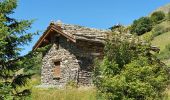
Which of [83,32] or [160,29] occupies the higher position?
[160,29]

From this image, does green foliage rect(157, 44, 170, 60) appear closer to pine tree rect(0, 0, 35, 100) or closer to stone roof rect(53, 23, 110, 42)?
stone roof rect(53, 23, 110, 42)

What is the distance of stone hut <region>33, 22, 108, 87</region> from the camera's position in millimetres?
30344

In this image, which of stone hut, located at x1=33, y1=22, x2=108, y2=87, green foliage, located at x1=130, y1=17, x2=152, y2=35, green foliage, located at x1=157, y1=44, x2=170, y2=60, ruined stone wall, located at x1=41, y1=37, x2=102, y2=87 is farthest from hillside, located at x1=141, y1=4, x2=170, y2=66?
ruined stone wall, located at x1=41, y1=37, x2=102, y2=87

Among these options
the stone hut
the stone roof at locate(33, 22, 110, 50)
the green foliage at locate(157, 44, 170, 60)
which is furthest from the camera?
the green foliage at locate(157, 44, 170, 60)

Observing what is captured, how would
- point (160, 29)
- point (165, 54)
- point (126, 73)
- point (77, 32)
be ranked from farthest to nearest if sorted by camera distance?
point (160, 29), point (165, 54), point (77, 32), point (126, 73)

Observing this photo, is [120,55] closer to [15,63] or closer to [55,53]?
[15,63]

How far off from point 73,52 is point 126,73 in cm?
1773

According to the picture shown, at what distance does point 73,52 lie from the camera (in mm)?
31016

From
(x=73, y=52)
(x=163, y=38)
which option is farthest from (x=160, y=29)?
(x=73, y=52)

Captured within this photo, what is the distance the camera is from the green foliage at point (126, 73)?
13.5m

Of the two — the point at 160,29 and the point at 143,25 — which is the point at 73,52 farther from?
the point at 143,25

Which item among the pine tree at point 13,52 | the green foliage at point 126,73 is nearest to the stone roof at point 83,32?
the green foliage at point 126,73

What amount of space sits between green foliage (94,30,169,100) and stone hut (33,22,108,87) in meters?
15.6

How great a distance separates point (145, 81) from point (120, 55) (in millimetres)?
1188
